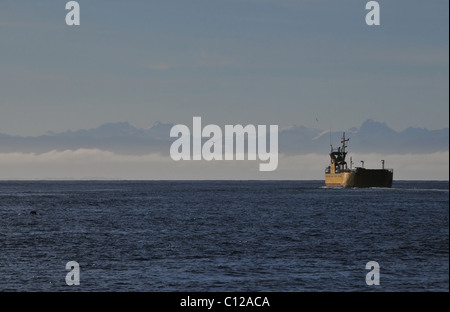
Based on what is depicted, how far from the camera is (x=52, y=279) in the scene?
39.9m

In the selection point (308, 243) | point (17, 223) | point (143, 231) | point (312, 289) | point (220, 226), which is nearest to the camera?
point (312, 289)

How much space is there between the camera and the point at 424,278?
39.3m

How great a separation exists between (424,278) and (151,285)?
1700 centimetres

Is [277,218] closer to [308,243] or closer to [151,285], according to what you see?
[308,243]

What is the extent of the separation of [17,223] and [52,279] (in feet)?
155

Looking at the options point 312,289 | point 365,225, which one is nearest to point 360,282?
point 312,289

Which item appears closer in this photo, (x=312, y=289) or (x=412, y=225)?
(x=312, y=289)

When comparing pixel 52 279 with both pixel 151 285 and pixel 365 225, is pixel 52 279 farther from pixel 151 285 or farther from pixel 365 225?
pixel 365 225

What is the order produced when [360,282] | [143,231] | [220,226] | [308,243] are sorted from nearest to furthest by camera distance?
[360,282]
[308,243]
[143,231]
[220,226]
